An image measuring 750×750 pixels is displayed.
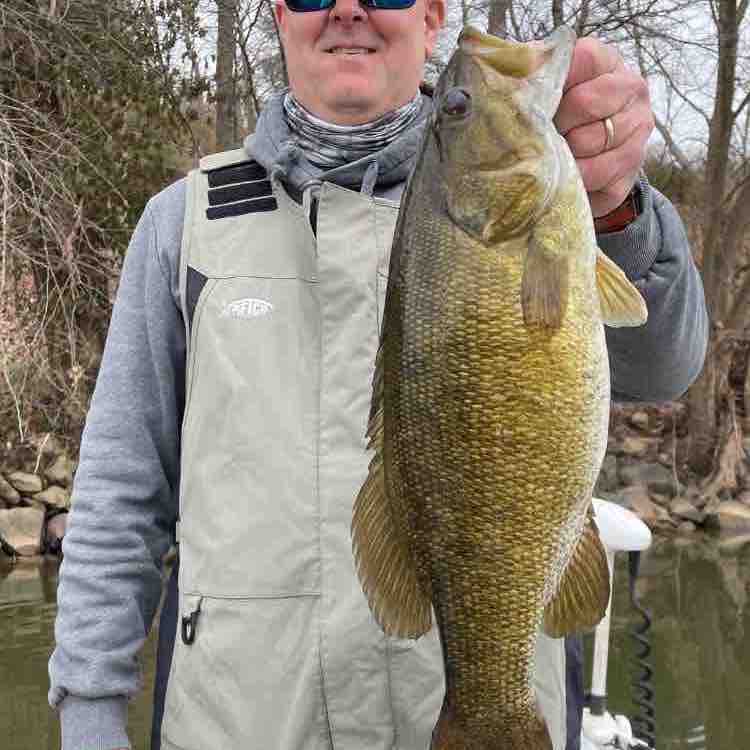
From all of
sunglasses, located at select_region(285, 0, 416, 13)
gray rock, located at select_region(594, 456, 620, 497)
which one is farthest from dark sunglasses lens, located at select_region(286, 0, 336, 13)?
gray rock, located at select_region(594, 456, 620, 497)

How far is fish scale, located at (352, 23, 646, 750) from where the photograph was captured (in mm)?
1479

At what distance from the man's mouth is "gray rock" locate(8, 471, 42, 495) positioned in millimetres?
8683

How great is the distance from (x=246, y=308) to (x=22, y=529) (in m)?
8.22

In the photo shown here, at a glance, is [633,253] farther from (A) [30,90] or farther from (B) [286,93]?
(A) [30,90]

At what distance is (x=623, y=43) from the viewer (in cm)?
1236

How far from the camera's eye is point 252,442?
1.85 m

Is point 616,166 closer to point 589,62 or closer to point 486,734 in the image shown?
point 589,62

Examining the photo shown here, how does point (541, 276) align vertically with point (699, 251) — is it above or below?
below

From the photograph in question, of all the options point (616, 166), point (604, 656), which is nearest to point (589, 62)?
point (616, 166)

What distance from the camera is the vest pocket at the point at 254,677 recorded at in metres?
1.78

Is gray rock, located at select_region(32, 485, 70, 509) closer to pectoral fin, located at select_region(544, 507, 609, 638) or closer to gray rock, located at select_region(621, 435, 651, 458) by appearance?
gray rock, located at select_region(621, 435, 651, 458)

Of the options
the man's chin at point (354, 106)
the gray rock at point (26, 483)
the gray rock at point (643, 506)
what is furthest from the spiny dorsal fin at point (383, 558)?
the gray rock at point (643, 506)

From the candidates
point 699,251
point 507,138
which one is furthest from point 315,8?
point 699,251

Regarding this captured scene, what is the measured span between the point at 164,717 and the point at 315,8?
1.46m
